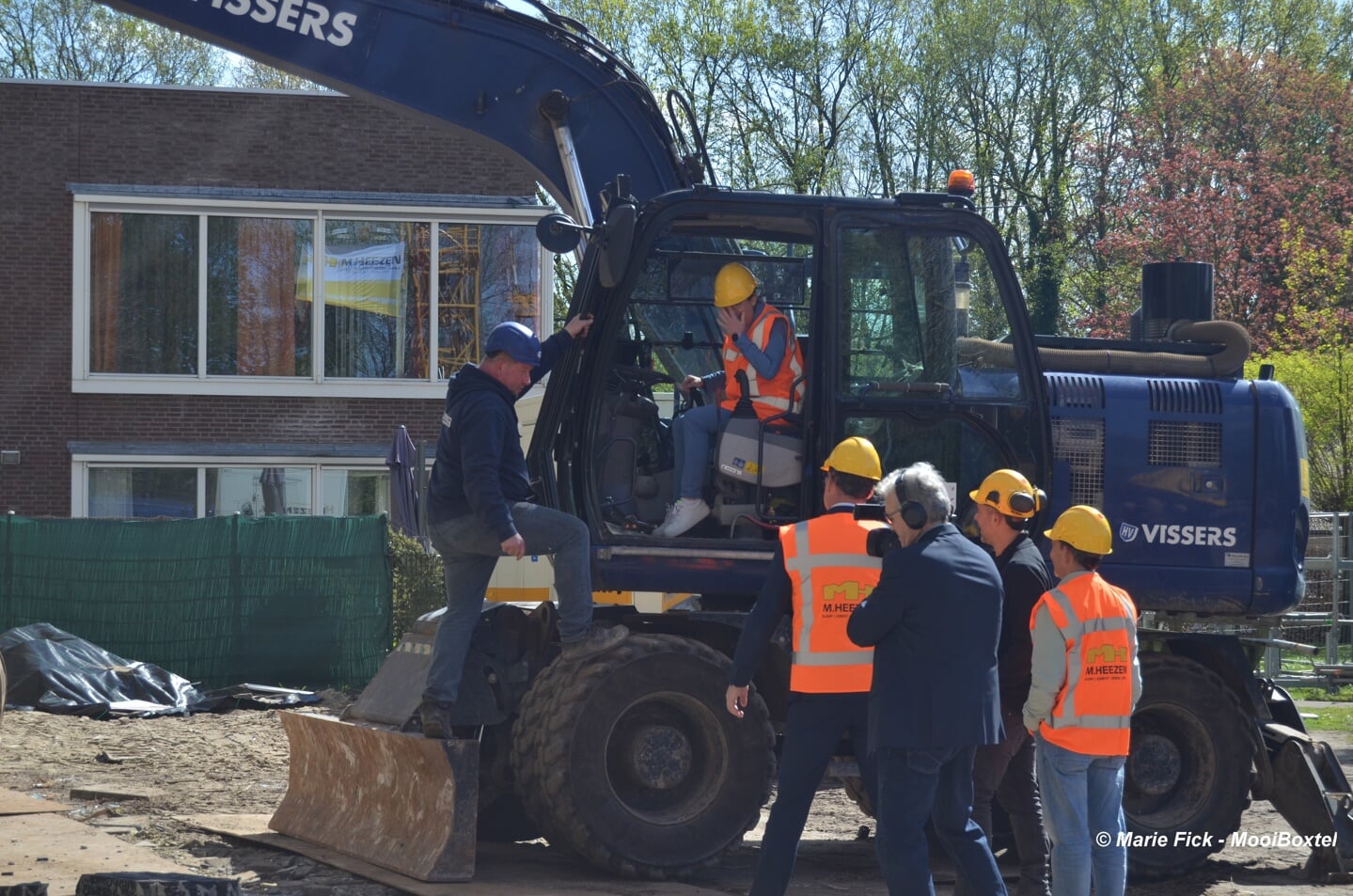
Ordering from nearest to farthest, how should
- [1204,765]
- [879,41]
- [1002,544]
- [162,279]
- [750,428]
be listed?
[1002,544], [750,428], [1204,765], [162,279], [879,41]

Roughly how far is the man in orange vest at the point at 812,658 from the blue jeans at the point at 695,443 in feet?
3.93

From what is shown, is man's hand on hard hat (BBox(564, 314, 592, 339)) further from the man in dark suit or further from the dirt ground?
the dirt ground

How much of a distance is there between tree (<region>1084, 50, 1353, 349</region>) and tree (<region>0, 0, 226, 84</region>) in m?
21.2

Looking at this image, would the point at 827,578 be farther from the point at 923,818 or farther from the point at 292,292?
the point at 292,292

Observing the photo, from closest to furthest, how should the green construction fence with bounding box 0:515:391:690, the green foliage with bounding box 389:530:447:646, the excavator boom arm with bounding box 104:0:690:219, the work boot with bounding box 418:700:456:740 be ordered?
the work boot with bounding box 418:700:456:740 < the excavator boom arm with bounding box 104:0:690:219 < the green construction fence with bounding box 0:515:391:690 < the green foliage with bounding box 389:530:447:646

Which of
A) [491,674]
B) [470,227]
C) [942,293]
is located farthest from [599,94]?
[470,227]

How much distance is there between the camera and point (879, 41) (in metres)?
39.1

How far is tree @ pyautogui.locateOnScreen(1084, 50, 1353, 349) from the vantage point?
31.3 metres

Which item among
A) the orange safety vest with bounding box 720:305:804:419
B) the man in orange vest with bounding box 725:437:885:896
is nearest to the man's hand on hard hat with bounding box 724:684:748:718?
the man in orange vest with bounding box 725:437:885:896

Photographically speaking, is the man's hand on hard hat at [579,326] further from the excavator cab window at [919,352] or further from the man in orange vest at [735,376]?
the excavator cab window at [919,352]

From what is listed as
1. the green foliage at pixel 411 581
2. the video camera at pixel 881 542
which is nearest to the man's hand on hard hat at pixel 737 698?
the video camera at pixel 881 542

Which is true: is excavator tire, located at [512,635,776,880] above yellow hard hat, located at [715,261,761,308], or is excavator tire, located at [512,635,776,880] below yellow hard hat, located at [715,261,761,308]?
below

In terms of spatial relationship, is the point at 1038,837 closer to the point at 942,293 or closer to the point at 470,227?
the point at 942,293

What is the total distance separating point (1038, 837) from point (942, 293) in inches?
101
